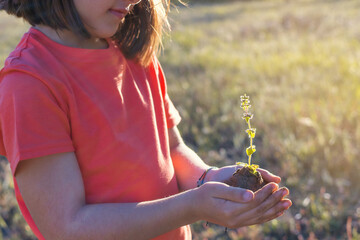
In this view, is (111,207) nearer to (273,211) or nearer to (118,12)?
(273,211)

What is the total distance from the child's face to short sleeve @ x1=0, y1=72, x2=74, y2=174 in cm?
32

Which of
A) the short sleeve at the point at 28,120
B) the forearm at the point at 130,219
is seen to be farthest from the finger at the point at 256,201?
the short sleeve at the point at 28,120

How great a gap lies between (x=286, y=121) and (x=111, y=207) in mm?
3255

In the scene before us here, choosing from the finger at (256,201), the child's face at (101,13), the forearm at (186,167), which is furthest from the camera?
the forearm at (186,167)

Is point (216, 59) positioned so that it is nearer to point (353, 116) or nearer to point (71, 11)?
point (353, 116)

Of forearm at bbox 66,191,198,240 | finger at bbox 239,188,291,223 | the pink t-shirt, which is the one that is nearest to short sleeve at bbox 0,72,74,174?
the pink t-shirt

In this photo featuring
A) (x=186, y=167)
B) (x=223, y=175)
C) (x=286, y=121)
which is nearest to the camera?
(x=223, y=175)

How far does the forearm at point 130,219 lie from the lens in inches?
51.2

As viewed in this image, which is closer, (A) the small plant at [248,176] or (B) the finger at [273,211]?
(B) the finger at [273,211]

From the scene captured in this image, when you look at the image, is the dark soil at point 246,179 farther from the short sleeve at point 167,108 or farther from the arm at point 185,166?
the short sleeve at point 167,108

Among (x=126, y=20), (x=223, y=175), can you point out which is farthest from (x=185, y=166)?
(x=126, y=20)

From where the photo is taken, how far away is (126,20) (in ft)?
6.21

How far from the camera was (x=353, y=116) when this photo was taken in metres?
4.19

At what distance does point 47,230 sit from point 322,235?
2.20 metres
